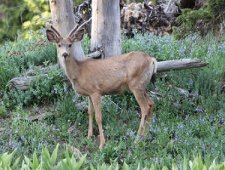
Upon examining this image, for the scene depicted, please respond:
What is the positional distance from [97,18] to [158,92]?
1823mm

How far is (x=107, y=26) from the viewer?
1137cm

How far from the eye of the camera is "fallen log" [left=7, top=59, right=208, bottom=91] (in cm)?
1050

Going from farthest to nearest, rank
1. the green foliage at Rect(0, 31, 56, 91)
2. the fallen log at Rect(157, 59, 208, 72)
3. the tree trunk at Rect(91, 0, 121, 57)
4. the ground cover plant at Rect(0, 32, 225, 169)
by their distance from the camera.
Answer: the green foliage at Rect(0, 31, 56, 91) < the tree trunk at Rect(91, 0, 121, 57) < the fallen log at Rect(157, 59, 208, 72) < the ground cover plant at Rect(0, 32, 225, 169)

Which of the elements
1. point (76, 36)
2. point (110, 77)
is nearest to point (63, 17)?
point (76, 36)

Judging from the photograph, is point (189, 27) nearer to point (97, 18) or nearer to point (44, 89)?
point (97, 18)

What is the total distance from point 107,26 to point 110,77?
7.05ft

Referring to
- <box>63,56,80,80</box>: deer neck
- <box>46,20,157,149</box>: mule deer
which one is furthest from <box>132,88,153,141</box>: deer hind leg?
<box>63,56,80,80</box>: deer neck

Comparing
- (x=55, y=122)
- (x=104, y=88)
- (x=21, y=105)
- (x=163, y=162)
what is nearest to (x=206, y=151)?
(x=163, y=162)

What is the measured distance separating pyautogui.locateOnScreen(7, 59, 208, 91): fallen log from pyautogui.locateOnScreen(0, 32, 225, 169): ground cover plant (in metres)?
0.15

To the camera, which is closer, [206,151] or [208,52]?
[206,151]

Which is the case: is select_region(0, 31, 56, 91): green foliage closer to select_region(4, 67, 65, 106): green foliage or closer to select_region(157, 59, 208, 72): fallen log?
select_region(4, 67, 65, 106): green foliage

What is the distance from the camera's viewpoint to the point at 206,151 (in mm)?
8039

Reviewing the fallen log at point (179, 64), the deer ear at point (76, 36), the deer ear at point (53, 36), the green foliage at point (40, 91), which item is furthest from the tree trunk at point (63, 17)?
the deer ear at point (53, 36)

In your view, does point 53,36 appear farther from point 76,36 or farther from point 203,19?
point 203,19
